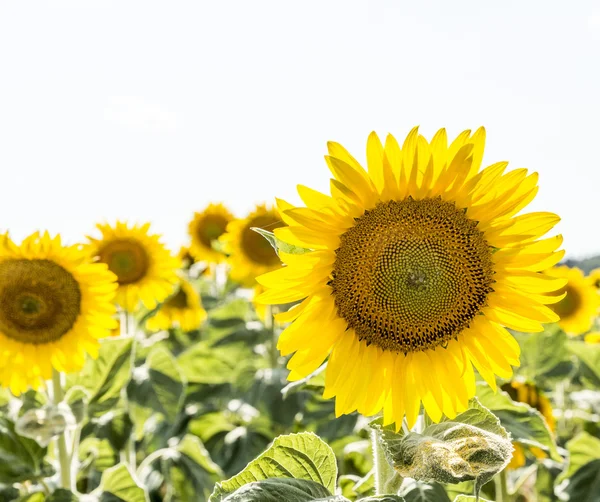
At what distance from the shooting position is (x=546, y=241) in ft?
5.00

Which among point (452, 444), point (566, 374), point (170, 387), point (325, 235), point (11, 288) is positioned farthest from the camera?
point (566, 374)

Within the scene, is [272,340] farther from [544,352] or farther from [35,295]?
[35,295]

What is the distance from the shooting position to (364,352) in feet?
5.31

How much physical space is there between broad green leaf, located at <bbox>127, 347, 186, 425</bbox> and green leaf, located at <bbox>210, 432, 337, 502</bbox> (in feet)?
6.08

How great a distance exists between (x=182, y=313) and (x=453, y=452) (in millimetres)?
4211

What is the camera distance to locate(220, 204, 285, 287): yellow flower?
468 cm

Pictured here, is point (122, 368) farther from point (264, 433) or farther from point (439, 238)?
point (439, 238)

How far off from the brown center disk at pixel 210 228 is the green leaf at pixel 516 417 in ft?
13.4

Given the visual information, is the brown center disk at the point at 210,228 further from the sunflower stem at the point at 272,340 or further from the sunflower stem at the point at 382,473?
the sunflower stem at the point at 382,473

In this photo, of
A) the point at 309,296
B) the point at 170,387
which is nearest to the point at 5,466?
the point at 170,387

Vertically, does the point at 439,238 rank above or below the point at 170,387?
above

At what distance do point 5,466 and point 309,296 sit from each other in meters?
1.53

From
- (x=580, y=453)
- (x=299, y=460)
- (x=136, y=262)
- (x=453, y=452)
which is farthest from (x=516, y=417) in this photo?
(x=136, y=262)

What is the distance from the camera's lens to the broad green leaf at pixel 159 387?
331cm
